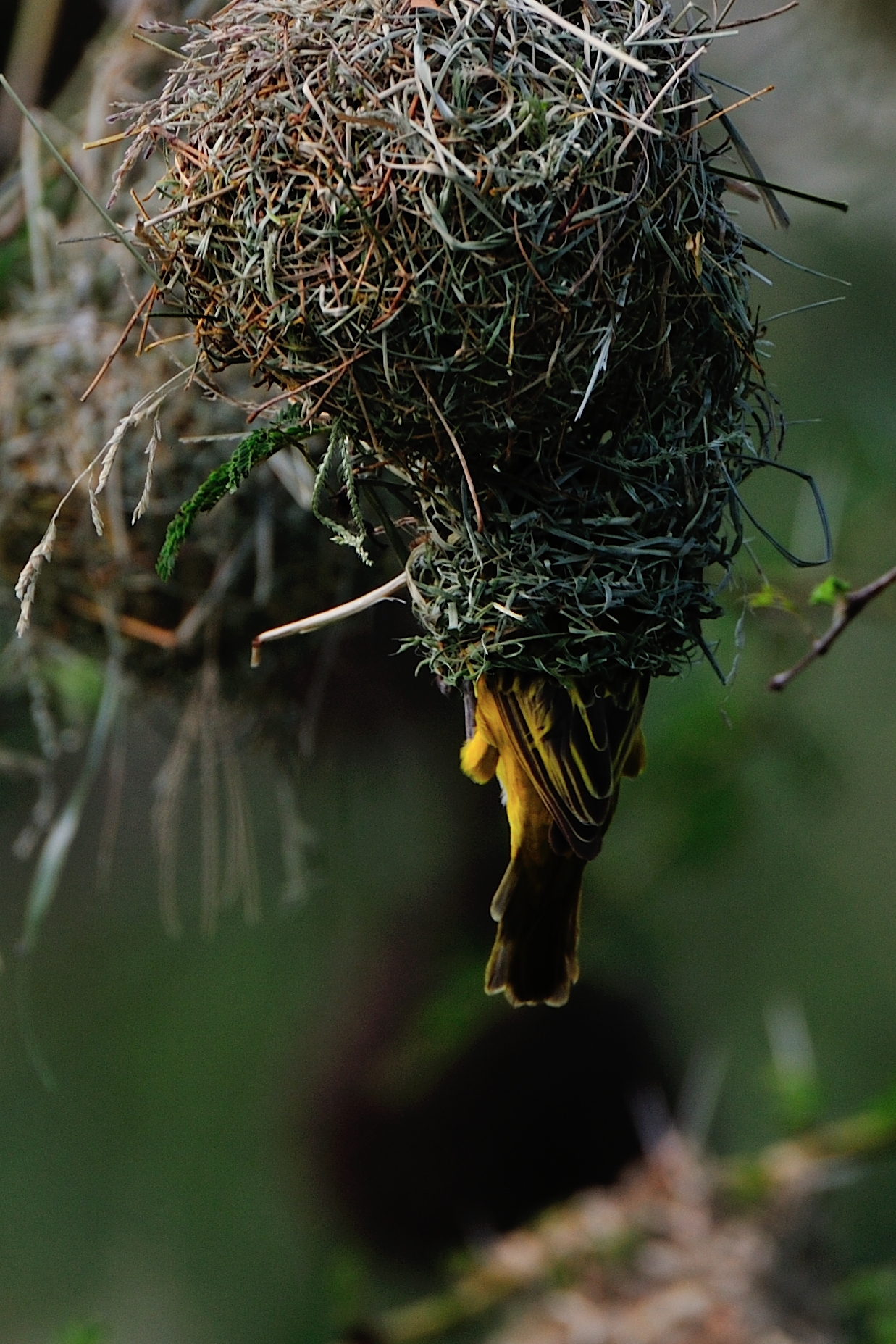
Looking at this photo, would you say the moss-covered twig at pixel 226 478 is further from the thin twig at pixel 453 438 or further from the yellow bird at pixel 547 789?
the yellow bird at pixel 547 789

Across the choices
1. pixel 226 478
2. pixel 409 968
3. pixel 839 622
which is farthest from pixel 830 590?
pixel 409 968

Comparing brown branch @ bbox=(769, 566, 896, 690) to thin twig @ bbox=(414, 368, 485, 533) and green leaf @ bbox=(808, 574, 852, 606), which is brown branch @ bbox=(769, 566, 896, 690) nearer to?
green leaf @ bbox=(808, 574, 852, 606)

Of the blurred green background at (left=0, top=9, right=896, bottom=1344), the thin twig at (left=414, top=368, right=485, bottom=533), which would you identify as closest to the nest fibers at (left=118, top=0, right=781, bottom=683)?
the thin twig at (left=414, top=368, right=485, bottom=533)

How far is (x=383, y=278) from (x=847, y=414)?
2060 mm

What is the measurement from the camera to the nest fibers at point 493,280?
0.92 m

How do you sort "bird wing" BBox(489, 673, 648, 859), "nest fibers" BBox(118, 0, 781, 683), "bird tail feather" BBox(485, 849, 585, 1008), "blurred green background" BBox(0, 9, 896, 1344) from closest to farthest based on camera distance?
"nest fibers" BBox(118, 0, 781, 683) < "bird wing" BBox(489, 673, 648, 859) < "bird tail feather" BBox(485, 849, 585, 1008) < "blurred green background" BBox(0, 9, 896, 1344)

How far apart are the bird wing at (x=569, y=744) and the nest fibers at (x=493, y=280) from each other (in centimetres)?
5

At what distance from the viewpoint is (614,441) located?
102cm

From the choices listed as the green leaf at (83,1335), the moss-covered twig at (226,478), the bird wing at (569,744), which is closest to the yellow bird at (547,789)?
the bird wing at (569,744)

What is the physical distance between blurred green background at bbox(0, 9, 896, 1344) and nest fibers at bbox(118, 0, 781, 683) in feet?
5.46

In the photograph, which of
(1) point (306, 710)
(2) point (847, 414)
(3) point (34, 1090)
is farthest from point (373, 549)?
(3) point (34, 1090)

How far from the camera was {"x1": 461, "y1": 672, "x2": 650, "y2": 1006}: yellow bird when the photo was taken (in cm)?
111

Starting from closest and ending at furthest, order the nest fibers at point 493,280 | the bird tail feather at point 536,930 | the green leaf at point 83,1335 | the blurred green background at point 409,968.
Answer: the nest fibers at point 493,280 → the bird tail feather at point 536,930 → the green leaf at point 83,1335 → the blurred green background at point 409,968

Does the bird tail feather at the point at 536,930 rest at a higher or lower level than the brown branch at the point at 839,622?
lower
